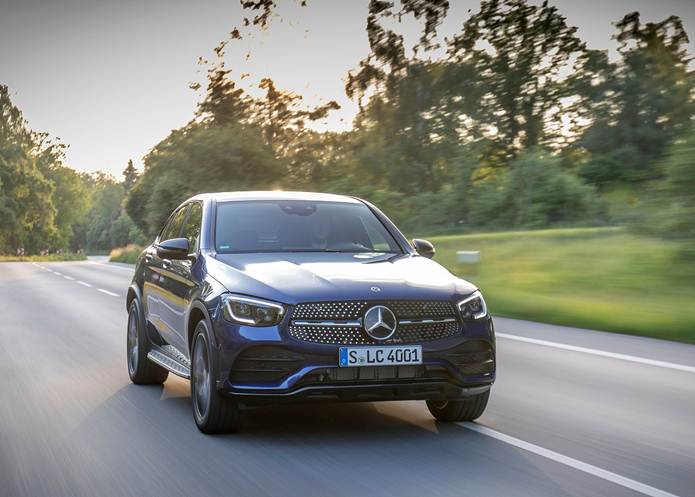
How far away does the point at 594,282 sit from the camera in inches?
672

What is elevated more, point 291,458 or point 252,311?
point 252,311

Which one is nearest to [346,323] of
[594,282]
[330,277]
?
[330,277]

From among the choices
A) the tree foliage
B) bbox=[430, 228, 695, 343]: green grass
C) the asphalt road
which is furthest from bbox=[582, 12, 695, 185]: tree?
the asphalt road

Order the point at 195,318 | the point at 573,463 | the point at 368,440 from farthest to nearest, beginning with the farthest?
the point at 195,318 → the point at 368,440 → the point at 573,463

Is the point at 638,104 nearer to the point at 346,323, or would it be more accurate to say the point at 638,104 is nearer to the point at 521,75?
the point at 521,75

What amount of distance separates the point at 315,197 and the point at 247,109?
4135cm

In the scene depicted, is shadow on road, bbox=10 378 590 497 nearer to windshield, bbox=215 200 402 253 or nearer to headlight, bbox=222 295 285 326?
headlight, bbox=222 295 285 326

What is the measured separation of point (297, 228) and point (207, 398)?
5.35 feet

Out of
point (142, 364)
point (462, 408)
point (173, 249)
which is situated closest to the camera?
point (462, 408)

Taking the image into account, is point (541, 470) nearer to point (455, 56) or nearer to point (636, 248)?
point (636, 248)

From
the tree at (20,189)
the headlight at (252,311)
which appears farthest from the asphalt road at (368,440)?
the tree at (20,189)

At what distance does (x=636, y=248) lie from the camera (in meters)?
18.6

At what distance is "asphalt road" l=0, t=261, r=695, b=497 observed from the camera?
489cm

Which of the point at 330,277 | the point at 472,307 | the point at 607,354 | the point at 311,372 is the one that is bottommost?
the point at 607,354
